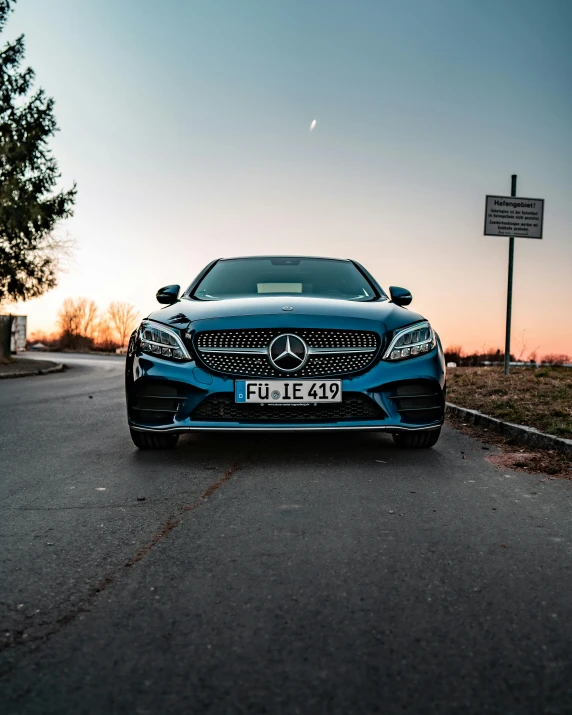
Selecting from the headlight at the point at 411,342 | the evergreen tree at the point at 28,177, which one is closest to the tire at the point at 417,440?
the headlight at the point at 411,342

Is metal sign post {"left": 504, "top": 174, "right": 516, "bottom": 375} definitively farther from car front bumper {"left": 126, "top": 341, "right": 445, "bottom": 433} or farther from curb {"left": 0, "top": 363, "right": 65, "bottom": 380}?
curb {"left": 0, "top": 363, "right": 65, "bottom": 380}

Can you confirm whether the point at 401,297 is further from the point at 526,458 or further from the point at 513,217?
the point at 513,217

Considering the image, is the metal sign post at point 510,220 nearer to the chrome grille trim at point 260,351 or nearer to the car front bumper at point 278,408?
the car front bumper at point 278,408

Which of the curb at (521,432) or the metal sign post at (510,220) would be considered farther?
the metal sign post at (510,220)

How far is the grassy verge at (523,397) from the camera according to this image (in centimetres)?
673

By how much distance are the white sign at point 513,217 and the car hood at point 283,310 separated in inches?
308

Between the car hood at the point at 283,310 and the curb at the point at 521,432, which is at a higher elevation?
the car hood at the point at 283,310

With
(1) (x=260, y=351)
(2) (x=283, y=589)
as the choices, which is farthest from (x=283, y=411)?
(2) (x=283, y=589)

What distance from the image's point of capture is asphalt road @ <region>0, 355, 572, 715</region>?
1.74 meters

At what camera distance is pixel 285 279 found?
21.5ft

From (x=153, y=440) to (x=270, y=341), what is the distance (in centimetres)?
119

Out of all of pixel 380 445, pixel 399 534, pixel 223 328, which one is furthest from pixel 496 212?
pixel 399 534

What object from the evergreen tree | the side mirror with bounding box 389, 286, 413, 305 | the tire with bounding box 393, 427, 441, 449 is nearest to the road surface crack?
the tire with bounding box 393, 427, 441, 449

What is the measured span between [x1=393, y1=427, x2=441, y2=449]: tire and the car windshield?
1136 mm
